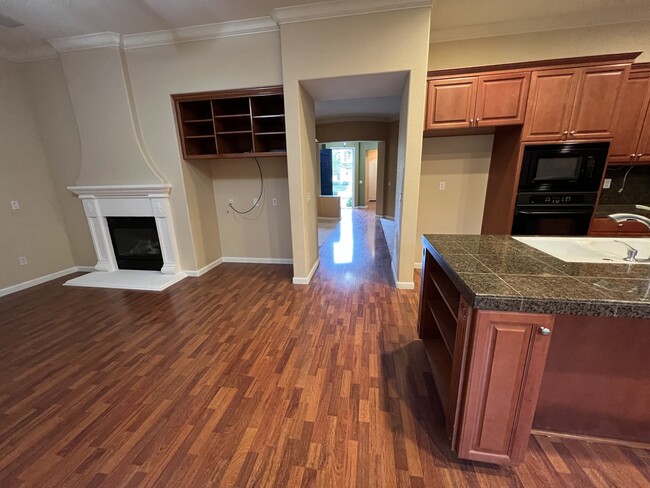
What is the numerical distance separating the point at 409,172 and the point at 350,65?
4.09 feet

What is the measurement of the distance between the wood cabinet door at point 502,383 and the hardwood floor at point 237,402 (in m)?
0.19

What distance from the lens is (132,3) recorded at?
2432 mm

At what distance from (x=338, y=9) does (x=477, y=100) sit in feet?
5.53

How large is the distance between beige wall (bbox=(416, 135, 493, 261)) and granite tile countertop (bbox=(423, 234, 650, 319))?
2234 mm

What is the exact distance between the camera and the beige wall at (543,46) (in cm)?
270

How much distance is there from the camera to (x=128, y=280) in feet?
11.6

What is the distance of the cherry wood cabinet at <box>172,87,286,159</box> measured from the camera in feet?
10.4

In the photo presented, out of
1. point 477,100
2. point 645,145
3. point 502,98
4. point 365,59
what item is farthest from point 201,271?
point 645,145

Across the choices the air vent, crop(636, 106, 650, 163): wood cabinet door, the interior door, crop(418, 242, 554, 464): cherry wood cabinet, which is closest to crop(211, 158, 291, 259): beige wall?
the air vent

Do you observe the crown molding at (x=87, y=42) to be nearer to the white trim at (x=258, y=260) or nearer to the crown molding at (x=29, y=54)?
the crown molding at (x=29, y=54)

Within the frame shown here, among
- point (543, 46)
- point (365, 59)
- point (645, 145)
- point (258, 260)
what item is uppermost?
point (543, 46)

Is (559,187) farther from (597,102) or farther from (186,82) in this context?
(186,82)

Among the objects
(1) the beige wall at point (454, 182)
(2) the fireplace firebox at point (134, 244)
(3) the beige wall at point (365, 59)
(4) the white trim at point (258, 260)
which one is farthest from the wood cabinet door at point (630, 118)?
(2) the fireplace firebox at point (134, 244)

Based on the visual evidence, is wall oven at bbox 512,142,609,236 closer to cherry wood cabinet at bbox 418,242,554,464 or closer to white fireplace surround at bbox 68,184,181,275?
cherry wood cabinet at bbox 418,242,554,464
